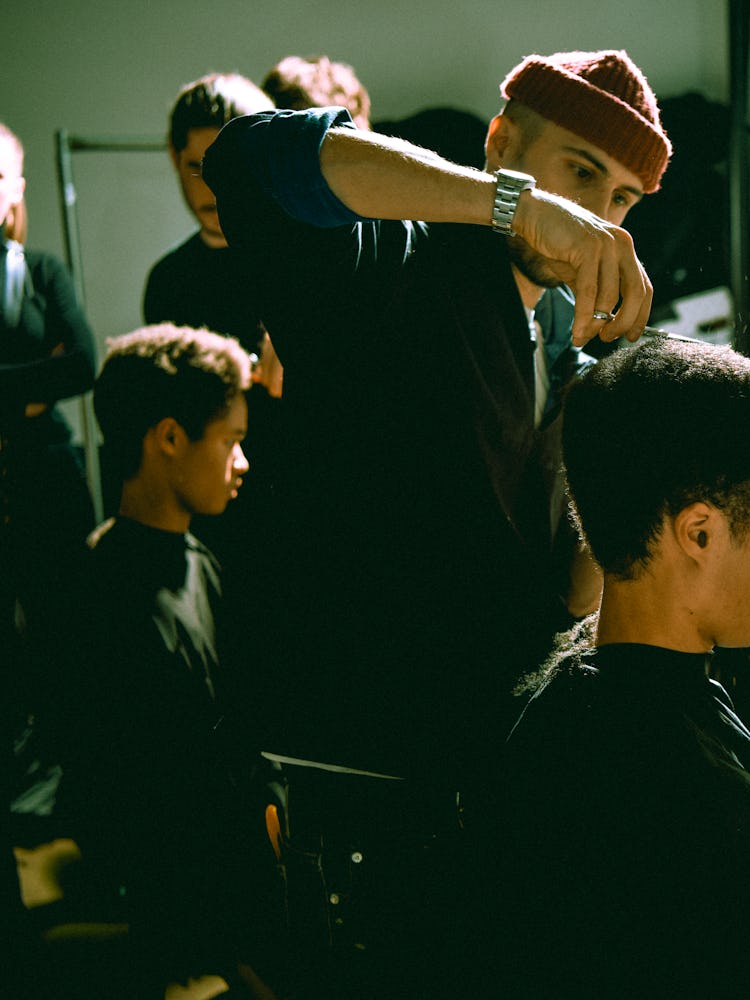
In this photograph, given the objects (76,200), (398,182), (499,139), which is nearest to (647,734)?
(398,182)

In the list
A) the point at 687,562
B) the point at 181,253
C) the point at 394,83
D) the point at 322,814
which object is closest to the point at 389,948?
the point at 322,814

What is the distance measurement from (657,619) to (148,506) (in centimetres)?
121

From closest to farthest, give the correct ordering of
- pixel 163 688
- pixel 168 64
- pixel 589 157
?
pixel 589 157
pixel 163 688
pixel 168 64

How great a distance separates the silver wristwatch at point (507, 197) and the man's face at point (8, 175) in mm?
1430

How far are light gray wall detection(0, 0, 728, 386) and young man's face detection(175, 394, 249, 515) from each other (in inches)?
67.9

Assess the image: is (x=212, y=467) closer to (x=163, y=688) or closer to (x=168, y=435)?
(x=168, y=435)

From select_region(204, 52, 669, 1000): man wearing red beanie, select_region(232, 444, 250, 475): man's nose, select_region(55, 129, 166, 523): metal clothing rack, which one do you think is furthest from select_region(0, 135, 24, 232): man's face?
select_region(55, 129, 166, 523): metal clothing rack

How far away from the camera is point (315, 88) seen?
1.89 metres

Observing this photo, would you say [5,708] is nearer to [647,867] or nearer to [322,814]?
[322,814]

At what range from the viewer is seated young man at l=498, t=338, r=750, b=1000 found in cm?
93

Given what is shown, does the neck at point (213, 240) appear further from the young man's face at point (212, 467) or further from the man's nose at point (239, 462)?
the man's nose at point (239, 462)

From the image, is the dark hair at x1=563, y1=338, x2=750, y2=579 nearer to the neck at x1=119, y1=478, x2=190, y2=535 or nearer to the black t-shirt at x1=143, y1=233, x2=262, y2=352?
the neck at x1=119, y1=478, x2=190, y2=535

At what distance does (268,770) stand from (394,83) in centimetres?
271

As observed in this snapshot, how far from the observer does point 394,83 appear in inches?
136
